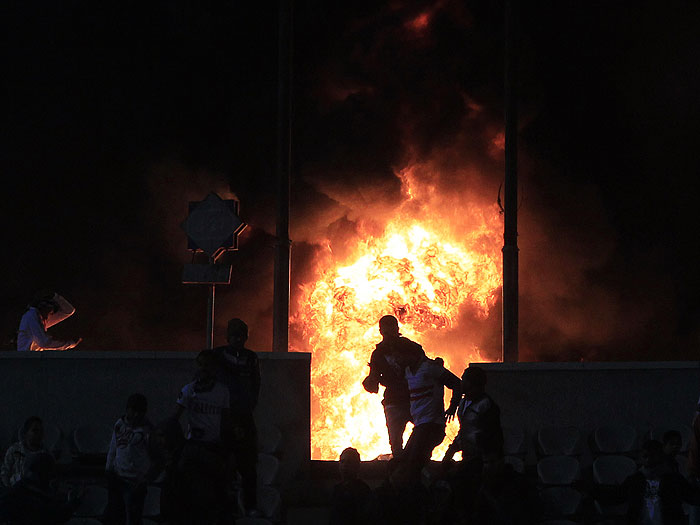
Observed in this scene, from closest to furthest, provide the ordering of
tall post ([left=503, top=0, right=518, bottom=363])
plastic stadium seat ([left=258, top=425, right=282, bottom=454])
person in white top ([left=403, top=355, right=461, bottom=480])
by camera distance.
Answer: person in white top ([left=403, top=355, right=461, bottom=480]), plastic stadium seat ([left=258, top=425, right=282, bottom=454]), tall post ([left=503, top=0, right=518, bottom=363])

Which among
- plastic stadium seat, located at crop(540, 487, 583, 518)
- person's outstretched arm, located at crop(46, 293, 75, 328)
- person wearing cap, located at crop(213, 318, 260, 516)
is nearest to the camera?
person wearing cap, located at crop(213, 318, 260, 516)

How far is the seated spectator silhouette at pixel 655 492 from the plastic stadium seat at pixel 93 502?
4957 mm

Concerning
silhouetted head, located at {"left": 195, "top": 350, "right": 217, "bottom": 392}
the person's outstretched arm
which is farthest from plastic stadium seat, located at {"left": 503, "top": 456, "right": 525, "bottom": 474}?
the person's outstretched arm

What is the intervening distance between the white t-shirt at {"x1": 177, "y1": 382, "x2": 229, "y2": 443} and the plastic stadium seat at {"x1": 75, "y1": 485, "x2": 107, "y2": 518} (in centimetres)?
186

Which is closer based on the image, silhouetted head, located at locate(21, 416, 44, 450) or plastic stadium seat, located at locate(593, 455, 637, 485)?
silhouetted head, located at locate(21, 416, 44, 450)

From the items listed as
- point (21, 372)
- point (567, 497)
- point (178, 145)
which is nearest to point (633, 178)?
point (178, 145)

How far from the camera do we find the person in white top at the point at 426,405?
9.01 metres

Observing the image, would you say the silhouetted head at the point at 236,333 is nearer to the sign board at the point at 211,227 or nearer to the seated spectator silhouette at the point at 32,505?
the seated spectator silhouette at the point at 32,505

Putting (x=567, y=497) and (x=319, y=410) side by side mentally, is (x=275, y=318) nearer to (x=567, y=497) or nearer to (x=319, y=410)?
(x=319, y=410)

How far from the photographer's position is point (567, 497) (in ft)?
32.0

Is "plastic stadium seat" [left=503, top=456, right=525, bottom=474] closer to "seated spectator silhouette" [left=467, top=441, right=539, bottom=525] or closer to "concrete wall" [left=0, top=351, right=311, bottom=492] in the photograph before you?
"seated spectator silhouette" [left=467, top=441, right=539, bottom=525]

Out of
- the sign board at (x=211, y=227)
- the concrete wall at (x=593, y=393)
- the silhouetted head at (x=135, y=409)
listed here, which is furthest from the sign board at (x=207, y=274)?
the concrete wall at (x=593, y=393)

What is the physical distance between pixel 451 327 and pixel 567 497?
8149 millimetres

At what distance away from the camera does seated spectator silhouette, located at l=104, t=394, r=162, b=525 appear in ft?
30.2
